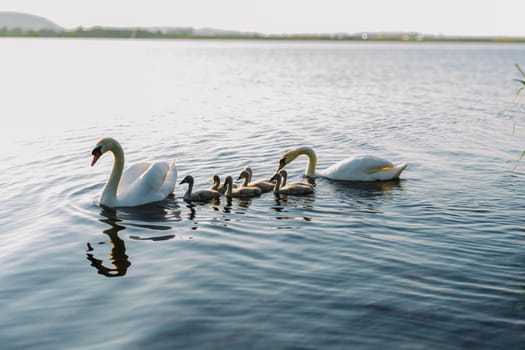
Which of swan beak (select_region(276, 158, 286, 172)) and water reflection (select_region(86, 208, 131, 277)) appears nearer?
water reflection (select_region(86, 208, 131, 277))

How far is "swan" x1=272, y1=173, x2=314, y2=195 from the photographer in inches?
497

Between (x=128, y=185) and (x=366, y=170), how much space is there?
17.9 ft

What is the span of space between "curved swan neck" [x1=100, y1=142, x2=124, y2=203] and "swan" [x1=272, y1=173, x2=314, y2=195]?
337 centimetres

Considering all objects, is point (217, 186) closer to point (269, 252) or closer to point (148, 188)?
point (148, 188)

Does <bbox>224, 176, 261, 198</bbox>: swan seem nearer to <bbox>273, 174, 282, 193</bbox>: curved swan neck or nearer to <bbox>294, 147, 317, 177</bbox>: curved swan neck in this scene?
<bbox>273, 174, 282, 193</bbox>: curved swan neck

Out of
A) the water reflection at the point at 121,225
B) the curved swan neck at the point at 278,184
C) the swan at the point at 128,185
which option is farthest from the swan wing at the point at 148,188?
the curved swan neck at the point at 278,184

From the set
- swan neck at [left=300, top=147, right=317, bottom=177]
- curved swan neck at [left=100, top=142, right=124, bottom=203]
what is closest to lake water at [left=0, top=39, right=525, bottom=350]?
curved swan neck at [left=100, top=142, right=124, bottom=203]

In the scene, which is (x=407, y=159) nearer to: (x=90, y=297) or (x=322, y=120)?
(x=322, y=120)

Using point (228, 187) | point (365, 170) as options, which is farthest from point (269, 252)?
point (365, 170)

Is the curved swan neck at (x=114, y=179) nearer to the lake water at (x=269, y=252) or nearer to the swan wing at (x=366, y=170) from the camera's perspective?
the lake water at (x=269, y=252)

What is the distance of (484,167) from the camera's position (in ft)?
50.1

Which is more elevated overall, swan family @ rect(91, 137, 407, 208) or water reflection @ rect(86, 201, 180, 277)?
swan family @ rect(91, 137, 407, 208)

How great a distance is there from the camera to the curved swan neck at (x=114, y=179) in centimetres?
1194

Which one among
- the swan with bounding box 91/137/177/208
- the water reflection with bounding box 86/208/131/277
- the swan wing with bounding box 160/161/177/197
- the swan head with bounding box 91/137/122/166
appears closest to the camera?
the water reflection with bounding box 86/208/131/277
